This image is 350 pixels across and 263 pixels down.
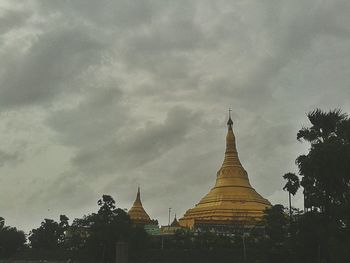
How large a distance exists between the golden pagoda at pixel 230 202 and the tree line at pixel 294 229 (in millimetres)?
9227

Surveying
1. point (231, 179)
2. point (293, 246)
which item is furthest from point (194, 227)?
point (293, 246)

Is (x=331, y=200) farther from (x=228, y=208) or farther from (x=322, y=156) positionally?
(x=228, y=208)

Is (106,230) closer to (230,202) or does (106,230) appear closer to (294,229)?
(294,229)

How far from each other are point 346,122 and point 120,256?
762 inches

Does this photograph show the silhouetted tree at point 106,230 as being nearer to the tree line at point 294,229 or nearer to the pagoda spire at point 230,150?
the tree line at point 294,229

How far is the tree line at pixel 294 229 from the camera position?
2872cm

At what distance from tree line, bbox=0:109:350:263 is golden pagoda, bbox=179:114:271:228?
923 cm

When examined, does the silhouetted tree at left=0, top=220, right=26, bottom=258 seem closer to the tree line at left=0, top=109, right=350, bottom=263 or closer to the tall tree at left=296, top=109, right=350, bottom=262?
the tree line at left=0, top=109, right=350, bottom=263

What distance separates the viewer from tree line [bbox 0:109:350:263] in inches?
1131

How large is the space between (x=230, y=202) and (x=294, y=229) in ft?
129

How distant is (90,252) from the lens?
52594 mm

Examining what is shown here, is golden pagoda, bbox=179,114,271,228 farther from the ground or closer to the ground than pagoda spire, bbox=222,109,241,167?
closer to the ground

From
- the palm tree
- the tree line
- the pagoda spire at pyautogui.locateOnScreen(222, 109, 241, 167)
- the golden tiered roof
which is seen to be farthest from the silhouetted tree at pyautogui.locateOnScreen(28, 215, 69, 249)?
the palm tree

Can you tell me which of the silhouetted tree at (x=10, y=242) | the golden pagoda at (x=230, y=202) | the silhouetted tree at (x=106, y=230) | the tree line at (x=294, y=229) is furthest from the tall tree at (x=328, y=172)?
the silhouetted tree at (x=10, y=242)
